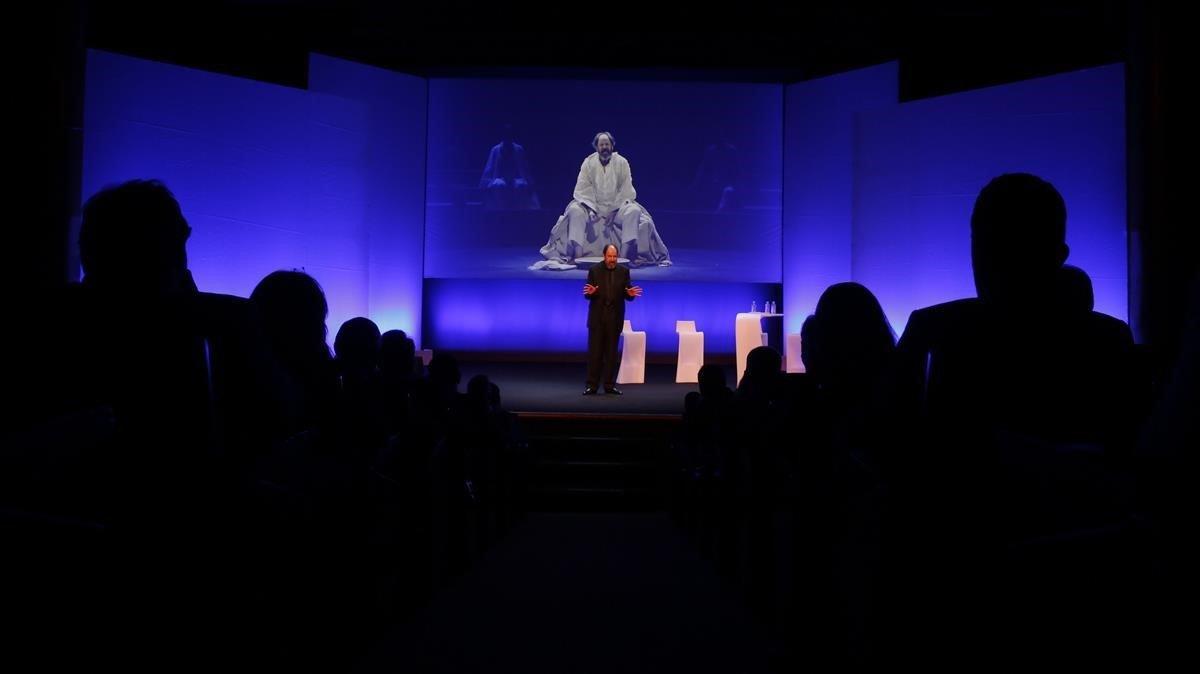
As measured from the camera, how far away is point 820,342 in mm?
2229

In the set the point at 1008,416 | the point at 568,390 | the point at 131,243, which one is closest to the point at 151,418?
the point at 131,243

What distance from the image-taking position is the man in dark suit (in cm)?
695

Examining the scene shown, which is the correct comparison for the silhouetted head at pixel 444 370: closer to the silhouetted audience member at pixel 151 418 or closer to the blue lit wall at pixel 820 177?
the silhouetted audience member at pixel 151 418

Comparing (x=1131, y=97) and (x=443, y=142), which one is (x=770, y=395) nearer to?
(x=1131, y=97)

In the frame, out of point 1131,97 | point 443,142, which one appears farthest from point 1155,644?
point 443,142

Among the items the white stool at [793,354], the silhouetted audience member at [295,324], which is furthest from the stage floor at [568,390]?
the silhouetted audience member at [295,324]

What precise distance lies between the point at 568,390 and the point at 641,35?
3905 mm

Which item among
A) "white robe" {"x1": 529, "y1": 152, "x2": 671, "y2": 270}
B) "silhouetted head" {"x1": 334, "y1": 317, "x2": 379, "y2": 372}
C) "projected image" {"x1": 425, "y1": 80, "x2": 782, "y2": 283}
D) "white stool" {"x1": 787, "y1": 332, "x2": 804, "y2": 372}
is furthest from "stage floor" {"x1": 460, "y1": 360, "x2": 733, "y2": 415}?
"silhouetted head" {"x1": 334, "y1": 317, "x2": 379, "y2": 372}

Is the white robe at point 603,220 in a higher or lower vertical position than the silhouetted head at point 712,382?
higher

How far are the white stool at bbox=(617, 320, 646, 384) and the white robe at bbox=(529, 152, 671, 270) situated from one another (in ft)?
3.95

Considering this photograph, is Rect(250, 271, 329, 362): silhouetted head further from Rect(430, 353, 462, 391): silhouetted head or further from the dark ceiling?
the dark ceiling

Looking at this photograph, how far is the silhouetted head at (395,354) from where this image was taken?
3.10 meters

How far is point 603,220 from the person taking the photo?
354 inches

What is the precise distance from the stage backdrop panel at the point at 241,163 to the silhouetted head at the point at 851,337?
6235mm
